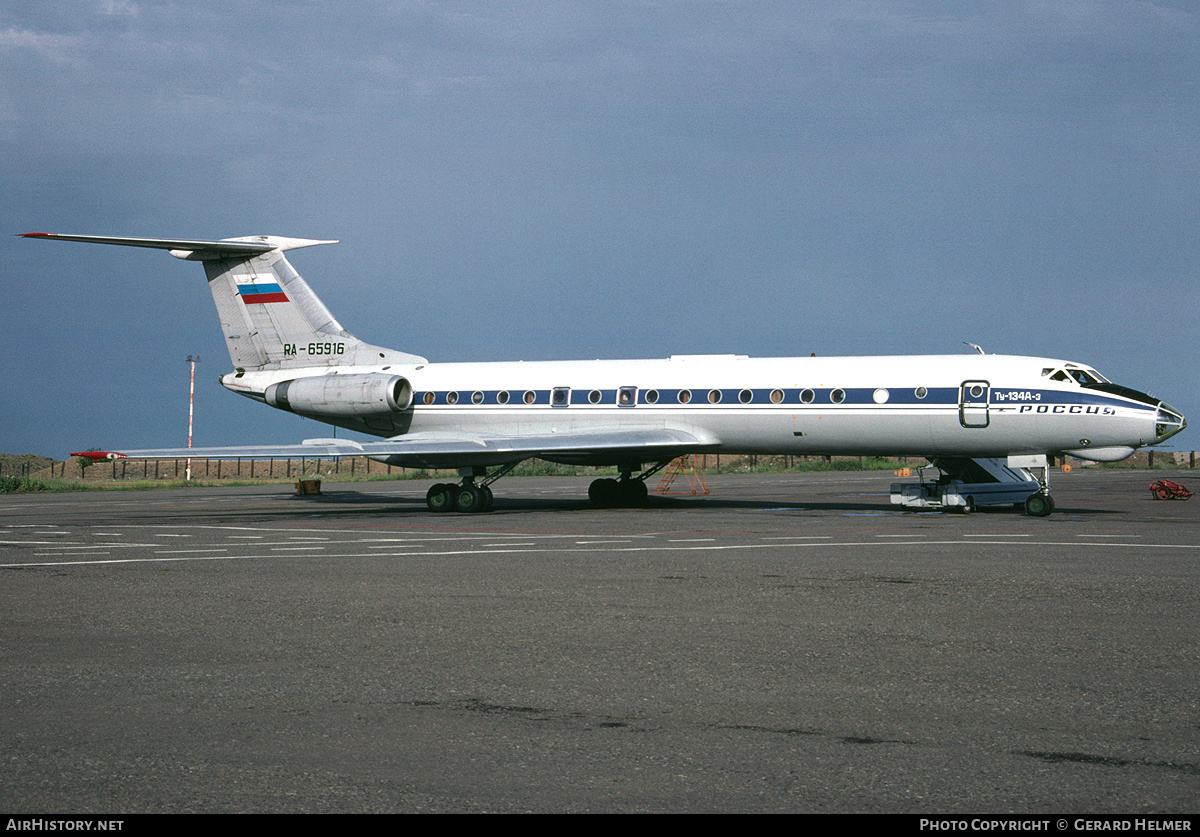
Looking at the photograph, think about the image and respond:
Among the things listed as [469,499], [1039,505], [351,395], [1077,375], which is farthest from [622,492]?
[1077,375]

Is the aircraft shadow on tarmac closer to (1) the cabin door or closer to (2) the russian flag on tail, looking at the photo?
(1) the cabin door

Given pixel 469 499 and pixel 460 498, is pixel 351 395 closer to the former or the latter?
pixel 460 498

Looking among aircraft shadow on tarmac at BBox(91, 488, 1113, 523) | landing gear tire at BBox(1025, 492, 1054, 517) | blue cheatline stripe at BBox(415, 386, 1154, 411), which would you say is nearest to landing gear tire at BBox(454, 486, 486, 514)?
aircraft shadow on tarmac at BBox(91, 488, 1113, 523)

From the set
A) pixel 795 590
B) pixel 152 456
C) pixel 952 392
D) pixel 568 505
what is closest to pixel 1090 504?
pixel 952 392

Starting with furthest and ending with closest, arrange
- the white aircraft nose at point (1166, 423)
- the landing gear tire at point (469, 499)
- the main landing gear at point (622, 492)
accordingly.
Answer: the main landing gear at point (622, 492) → the landing gear tire at point (469, 499) → the white aircraft nose at point (1166, 423)

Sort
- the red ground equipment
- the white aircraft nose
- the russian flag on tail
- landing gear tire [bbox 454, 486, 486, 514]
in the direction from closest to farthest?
the white aircraft nose, landing gear tire [bbox 454, 486, 486, 514], the russian flag on tail, the red ground equipment

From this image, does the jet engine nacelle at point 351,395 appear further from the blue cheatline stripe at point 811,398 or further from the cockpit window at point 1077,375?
the cockpit window at point 1077,375

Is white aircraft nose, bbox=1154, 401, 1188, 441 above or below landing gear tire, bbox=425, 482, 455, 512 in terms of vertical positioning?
above

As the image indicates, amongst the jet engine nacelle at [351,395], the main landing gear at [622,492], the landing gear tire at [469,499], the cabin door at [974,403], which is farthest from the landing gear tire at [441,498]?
the cabin door at [974,403]

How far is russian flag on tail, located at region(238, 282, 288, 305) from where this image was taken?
96.9ft

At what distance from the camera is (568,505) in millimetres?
28859

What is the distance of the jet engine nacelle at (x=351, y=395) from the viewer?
91.3 feet

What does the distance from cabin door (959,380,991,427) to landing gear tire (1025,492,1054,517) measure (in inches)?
70.9

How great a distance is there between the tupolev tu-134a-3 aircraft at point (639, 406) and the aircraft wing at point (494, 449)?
0.19 feet
